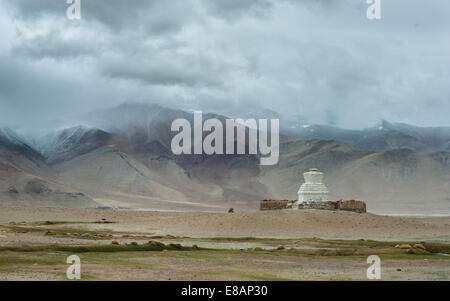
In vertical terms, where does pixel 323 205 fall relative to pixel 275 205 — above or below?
below

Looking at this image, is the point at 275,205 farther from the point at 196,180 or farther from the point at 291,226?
the point at 196,180

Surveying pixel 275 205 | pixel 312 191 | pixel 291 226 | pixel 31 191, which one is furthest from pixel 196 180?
pixel 291 226

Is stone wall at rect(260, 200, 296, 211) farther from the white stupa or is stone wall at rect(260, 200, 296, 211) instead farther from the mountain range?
the mountain range

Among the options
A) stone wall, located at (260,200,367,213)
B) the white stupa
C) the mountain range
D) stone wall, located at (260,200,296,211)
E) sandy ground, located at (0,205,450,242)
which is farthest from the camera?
the mountain range

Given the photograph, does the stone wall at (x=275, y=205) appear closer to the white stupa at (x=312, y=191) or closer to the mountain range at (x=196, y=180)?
the white stupa at (x=312, y=191)

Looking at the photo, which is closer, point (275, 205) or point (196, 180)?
point (275, 205)

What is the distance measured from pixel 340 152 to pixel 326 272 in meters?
172

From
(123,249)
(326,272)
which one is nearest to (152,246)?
(123,249)

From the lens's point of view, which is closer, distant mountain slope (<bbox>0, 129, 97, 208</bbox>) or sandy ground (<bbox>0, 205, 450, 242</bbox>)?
sandy ground (<bbox>0, 205, 450, 242</bbox>)

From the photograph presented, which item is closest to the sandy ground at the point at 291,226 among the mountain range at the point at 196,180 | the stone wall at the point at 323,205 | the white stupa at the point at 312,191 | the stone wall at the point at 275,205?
the stone wall at the point at 323,205

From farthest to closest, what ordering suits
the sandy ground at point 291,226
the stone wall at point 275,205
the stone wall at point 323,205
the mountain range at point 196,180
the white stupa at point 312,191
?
the mountain range at point 196,180
the stone wall at point 275,205
the white stupa at point 312,191
the stone wall at point 323,205
the sandy ground at point 291,226

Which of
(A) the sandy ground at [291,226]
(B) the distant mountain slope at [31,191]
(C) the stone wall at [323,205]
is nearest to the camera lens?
(A) the sandy ground at [291,226]

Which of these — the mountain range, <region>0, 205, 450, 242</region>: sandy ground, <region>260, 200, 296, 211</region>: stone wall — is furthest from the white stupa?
the mountain range
